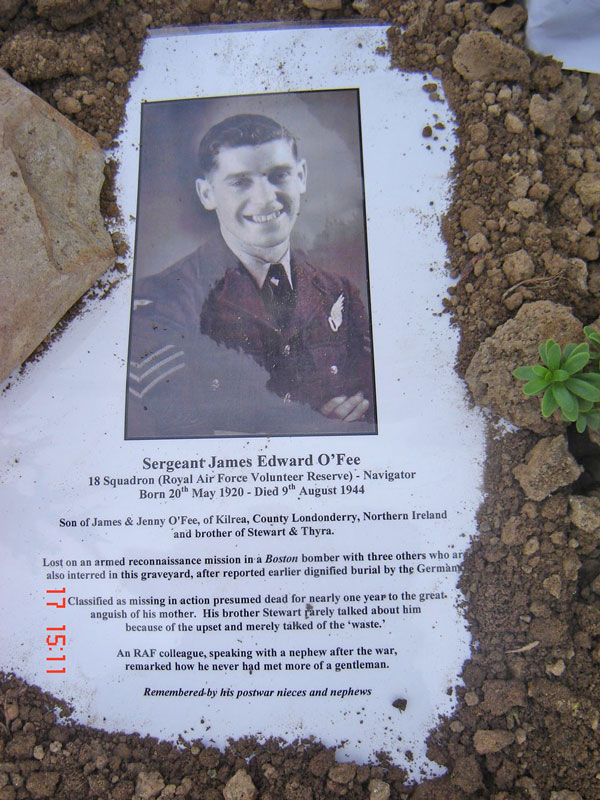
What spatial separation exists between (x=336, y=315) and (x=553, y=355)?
0.58 meters

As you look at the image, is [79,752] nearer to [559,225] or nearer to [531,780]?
[531,780]

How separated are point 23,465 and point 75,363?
0.33 m

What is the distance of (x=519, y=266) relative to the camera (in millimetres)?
1378

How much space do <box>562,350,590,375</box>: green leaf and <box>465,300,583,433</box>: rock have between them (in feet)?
0.33

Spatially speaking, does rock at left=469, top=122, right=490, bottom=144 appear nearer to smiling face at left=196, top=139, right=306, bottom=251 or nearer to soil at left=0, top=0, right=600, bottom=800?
soil at left=0, top=0, right=600, bottom=800

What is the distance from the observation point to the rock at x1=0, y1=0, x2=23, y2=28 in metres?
1.51

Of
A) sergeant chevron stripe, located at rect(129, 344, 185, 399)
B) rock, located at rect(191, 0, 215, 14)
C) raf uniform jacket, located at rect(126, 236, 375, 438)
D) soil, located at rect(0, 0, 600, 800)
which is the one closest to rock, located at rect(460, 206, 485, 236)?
soil, located at rect(0, 0, 600, 800)

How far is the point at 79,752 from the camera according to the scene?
4.39 ft

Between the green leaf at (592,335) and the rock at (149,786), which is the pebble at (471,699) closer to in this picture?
the rock at (149,786)

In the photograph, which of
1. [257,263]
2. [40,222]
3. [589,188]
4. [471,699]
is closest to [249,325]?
[257,263]

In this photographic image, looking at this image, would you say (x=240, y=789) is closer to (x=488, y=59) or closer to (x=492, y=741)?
(x=492, y=741)

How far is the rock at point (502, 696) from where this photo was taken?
4.26 ft

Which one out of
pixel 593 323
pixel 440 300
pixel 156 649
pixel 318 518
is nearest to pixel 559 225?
pixel 593 323
